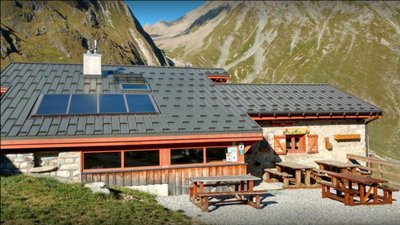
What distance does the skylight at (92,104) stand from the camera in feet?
43.9

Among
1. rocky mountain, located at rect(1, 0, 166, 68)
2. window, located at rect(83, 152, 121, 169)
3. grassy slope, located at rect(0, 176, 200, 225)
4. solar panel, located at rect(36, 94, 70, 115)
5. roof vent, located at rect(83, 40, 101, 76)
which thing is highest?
rocky mountain, located at rect(1, 0, 166, 68)

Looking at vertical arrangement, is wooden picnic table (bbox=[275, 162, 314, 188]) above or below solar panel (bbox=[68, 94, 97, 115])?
below

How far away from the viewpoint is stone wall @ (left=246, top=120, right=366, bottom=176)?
55.3 feet

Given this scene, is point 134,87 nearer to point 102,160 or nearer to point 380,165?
point 102,160

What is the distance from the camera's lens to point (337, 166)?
15367mm

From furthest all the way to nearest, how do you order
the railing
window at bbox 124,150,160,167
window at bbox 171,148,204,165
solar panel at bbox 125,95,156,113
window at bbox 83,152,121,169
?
the railing, solar panel at bbox 125,95,156,113, window at bbox 171,148,204,165, window at bbox 124,150,160,167, window at bbox 83,152,121,169

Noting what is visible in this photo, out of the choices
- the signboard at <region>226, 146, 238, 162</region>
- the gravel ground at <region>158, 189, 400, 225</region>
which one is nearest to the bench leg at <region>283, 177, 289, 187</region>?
the gravel ground at <region>158, 189, 400, 225</region>

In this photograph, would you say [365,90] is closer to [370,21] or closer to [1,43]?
[370,21]

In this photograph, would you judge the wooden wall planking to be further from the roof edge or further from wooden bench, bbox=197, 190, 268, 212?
wooden bench, bbox=197, 190, 268, 212

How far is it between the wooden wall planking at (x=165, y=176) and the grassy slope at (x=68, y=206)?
1.32 m

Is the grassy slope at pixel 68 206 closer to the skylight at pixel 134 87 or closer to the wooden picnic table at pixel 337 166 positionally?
the skylight at pixel 134 87

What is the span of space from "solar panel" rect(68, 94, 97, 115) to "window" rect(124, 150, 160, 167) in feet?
6.38

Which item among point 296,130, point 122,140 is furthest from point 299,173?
point 122,140

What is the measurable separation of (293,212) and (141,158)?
532cm
